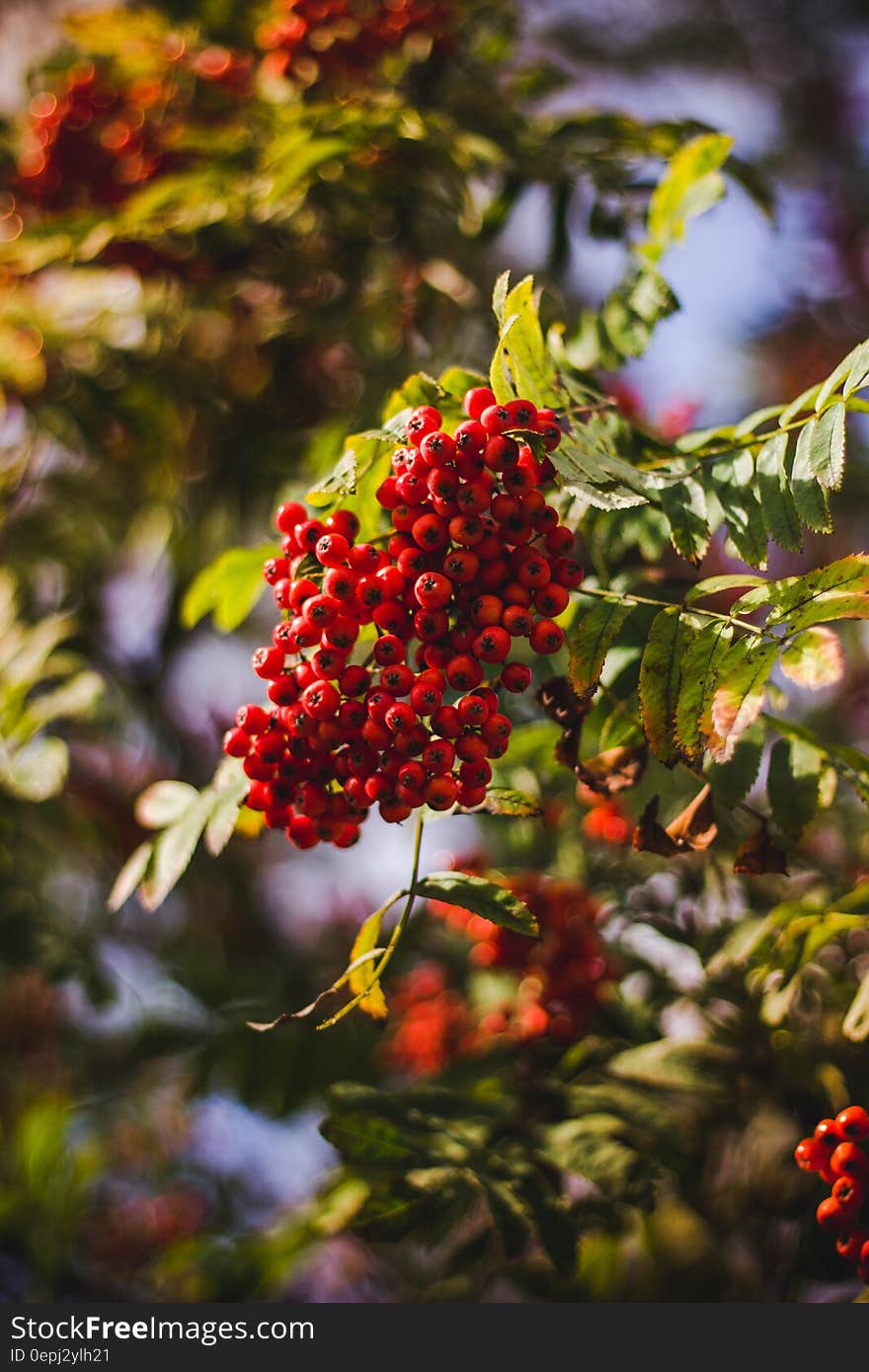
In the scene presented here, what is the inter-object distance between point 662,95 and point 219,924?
3196 mm

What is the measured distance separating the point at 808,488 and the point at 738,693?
Answer: 238mm

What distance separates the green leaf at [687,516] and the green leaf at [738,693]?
0.39ft

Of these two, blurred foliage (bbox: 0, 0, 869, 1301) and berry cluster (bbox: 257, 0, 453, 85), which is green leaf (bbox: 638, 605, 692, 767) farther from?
berry cluster (bbox: 257, 0, 453, 85)

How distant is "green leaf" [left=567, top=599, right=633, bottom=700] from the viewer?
1.00 metres

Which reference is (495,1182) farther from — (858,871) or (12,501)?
(12,501)

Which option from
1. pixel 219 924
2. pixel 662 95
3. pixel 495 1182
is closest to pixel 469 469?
pixel 495 1182

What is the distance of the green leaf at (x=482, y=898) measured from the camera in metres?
1.04

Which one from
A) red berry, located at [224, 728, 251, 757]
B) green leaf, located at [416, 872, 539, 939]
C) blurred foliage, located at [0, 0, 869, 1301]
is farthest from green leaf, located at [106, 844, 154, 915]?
green leaf, located at [416, 872, 539, 939]

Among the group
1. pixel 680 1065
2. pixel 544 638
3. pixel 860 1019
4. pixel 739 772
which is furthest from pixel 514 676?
pixel 680 1065

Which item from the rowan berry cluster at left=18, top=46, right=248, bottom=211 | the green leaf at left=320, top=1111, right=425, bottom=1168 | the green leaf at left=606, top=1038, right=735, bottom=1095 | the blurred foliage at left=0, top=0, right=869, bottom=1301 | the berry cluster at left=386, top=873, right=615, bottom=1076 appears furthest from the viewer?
the rowan berry cluster at left=18, top=46, right=248, bottom=211

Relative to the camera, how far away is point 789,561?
321 centimetres

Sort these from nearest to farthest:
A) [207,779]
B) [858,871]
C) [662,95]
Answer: [858,871], [207,779], [662,95]

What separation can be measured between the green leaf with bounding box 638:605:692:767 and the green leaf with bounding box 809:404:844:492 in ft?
0.62

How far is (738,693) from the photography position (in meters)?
0.92
